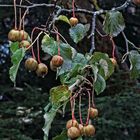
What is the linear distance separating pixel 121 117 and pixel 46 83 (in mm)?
998

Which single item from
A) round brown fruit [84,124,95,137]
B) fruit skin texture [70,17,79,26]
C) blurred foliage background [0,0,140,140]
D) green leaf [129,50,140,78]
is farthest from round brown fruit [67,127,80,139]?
blurred foliage background [0,0,140,140]

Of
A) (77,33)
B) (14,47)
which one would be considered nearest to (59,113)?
(77,33)

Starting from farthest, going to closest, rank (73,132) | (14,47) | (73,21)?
(73,21) → (14,47) → (73,132)

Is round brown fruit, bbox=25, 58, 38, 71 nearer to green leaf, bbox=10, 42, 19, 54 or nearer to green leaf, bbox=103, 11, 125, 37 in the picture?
green leaf, bbox=10, 42, 19, 54

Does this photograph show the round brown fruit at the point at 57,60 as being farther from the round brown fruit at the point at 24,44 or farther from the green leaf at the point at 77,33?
the green leaf at the point at 77,33

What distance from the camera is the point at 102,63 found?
137cm

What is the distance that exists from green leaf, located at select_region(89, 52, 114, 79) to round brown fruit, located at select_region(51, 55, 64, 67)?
Result: 0.07m

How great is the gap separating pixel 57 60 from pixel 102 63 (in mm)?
113

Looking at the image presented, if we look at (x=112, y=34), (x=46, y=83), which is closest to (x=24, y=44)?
(x=112, y=34)

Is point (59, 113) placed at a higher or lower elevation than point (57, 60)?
lower

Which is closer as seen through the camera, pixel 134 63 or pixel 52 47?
pixel 52 47

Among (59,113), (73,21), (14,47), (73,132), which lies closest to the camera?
(73,132)

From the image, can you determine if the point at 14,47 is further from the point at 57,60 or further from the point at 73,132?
the point at 73,132

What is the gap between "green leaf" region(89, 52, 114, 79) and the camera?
4.41ft
